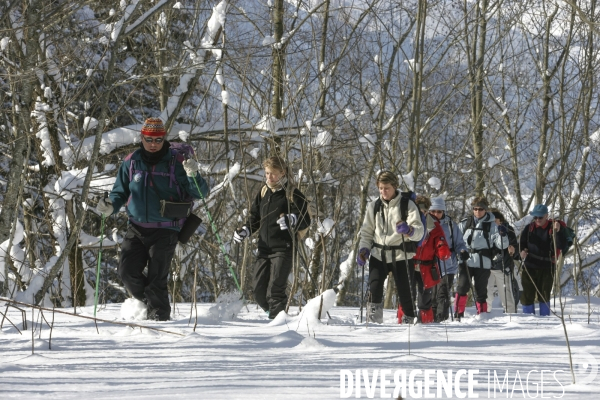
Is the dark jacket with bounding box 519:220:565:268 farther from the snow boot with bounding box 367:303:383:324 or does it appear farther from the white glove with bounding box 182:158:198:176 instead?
the white glove with bounding box 182:158:198:176

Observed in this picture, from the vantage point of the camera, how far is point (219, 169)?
378 inches

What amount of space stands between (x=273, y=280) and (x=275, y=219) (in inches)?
21.4

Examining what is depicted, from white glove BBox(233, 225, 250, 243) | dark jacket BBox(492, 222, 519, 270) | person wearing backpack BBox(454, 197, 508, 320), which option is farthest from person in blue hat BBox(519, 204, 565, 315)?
white glove BBox(233, 225, 250, 243)

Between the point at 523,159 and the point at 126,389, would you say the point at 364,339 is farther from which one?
the point at 523,159

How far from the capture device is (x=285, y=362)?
10.3 ft

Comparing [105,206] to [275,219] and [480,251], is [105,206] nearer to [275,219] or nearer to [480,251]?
[275,219]

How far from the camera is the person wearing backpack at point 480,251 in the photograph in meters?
9.05

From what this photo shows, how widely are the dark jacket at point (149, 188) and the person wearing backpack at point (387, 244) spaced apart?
1.62 m

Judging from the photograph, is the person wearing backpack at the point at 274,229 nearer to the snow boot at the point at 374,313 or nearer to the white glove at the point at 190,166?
the snow boot at the point at 374,313

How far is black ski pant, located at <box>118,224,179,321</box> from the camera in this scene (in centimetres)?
543

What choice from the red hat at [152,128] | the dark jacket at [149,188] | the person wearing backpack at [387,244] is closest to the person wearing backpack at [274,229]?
the person wearing backpack at [387,244]

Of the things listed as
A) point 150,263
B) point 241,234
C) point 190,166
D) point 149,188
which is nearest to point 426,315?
point 241,234

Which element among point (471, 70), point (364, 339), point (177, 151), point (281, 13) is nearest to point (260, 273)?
point (177, 151)

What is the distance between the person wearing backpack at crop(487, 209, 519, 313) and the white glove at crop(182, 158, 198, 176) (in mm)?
5010
